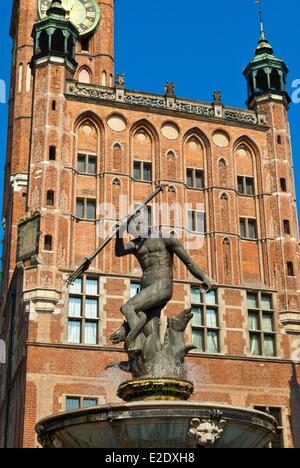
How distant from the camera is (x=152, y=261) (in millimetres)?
14516

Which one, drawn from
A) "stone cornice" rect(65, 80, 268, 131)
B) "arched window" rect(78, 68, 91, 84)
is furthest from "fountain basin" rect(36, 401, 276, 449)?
"arched window" rect(78, 68, 91, 84)

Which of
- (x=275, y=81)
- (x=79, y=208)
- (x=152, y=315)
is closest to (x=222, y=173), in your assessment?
(x=275, y=81)

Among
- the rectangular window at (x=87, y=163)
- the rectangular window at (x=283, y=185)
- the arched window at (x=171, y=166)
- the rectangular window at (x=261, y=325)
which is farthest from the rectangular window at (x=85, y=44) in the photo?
the rectangular window at (x=261, y=325)

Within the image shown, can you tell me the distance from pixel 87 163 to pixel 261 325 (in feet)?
32.3

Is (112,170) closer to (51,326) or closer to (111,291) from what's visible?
(111,291)

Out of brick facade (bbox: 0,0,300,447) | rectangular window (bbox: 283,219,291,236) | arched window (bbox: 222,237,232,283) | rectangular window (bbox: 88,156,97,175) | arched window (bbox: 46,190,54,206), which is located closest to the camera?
brick facade (bbox: 0,0,300,447)

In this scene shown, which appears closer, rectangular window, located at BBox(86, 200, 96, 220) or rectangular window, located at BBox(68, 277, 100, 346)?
rectangular window, located at BBox(68, 277, 100, 346)

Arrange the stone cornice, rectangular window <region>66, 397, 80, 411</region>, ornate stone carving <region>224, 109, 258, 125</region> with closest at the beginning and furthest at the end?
rectangular window <region>66, 397, 80, 411</region>, the stone cornice, ornate stone carving <region>224, 109, 258, 125</region>

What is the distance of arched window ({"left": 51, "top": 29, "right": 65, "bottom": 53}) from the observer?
3497 centimetres

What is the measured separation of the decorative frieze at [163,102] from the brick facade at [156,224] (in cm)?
6

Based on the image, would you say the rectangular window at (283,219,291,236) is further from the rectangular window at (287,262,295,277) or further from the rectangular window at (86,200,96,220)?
the rectangular window at (86,200,96,220)

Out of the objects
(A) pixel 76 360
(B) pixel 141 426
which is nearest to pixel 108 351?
(A) pixel 76 360

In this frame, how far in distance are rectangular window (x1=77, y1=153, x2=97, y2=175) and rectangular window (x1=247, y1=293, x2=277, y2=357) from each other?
329 inches
